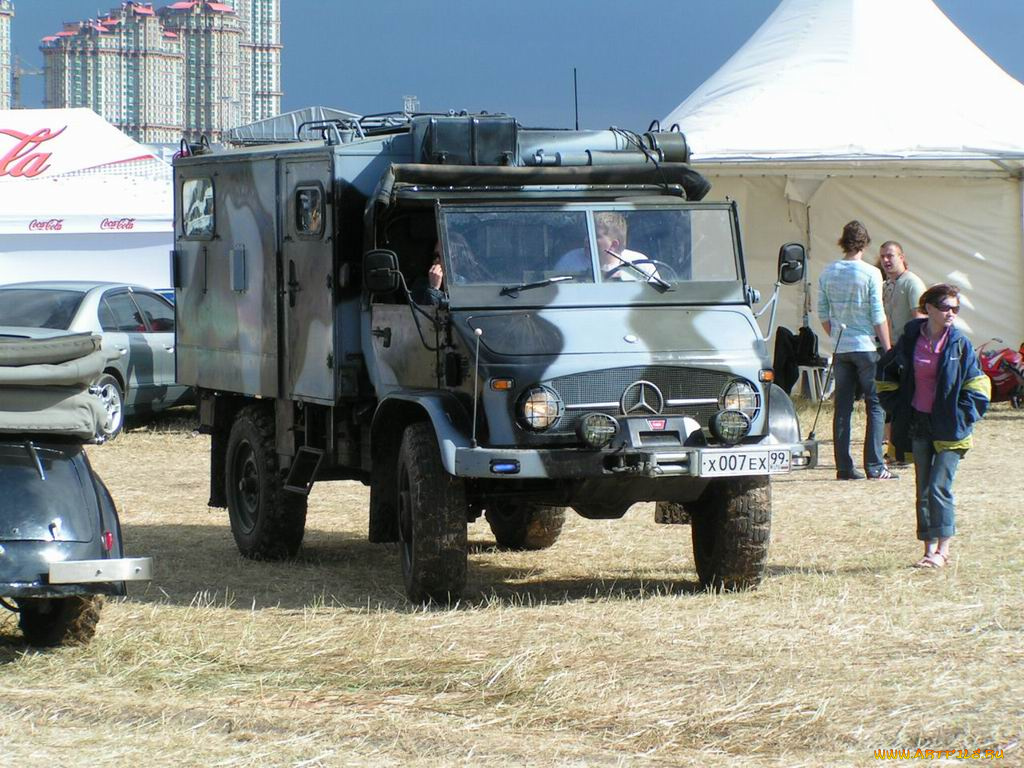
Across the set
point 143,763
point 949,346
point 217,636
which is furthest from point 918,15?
point 143,763

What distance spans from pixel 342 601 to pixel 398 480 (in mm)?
762

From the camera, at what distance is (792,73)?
2175 centimetres

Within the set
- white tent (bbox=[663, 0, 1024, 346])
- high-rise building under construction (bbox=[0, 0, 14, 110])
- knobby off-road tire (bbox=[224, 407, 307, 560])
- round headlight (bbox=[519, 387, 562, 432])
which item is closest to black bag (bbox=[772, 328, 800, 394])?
round headlight (bbox=[519, 387, 562, 432])

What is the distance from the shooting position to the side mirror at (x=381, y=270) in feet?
29.5

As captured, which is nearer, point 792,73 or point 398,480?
point 398,480

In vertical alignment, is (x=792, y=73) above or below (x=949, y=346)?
above

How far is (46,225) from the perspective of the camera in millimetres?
24734

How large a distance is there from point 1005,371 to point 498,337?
13.2 metres

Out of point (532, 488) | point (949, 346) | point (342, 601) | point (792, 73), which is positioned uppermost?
point (792, 73)

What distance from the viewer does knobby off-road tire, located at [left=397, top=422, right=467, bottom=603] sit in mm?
8766

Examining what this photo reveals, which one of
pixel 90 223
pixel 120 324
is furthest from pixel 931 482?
pixel 90 223

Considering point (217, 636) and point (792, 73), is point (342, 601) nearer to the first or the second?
point (217, 636)

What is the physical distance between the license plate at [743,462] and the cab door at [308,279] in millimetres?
2469

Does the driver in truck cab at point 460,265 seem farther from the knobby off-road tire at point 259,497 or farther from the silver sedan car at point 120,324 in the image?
the silver sedan car at point 120,324
